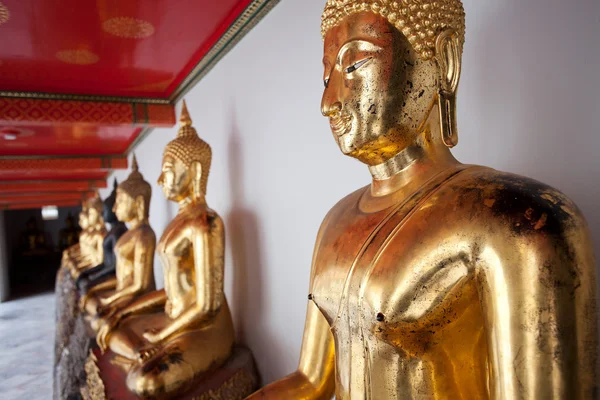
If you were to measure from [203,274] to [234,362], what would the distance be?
1.27 ft

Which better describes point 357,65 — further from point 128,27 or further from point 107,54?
point 107,54

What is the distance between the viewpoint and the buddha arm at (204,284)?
1.81 metres

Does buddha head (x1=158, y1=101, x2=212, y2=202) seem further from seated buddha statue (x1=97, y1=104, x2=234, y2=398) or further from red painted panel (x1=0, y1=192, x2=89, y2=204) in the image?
red painted panel (x1=0, y1=192, x2=89, y2=204)

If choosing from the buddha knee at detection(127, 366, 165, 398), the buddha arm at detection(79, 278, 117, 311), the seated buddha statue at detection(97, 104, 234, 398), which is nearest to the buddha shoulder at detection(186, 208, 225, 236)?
the seated buddha statue at detection(97, 104, 234, 398)

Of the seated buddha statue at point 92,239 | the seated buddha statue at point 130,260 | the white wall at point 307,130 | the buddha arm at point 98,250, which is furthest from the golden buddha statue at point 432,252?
the seated buddha statue at point 92,239

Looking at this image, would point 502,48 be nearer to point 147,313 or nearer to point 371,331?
point 371,331

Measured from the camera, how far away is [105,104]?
3088 millimetres

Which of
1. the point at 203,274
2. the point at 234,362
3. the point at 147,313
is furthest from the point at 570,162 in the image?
the point at 147,313

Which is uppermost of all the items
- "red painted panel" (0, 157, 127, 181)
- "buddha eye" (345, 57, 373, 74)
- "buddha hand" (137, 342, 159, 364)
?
"red painted panel" (0, 157, 127, 181)

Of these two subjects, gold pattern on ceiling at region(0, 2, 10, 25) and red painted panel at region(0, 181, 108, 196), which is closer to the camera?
gold pattern on ceiling at region(0, 2, 10, 25)

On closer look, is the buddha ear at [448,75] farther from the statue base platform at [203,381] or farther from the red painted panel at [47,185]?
the red painted panel at [47,185]

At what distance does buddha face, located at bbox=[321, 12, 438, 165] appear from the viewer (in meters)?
0.76

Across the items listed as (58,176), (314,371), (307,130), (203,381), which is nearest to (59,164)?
(58,176)

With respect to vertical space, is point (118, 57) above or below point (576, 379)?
above
